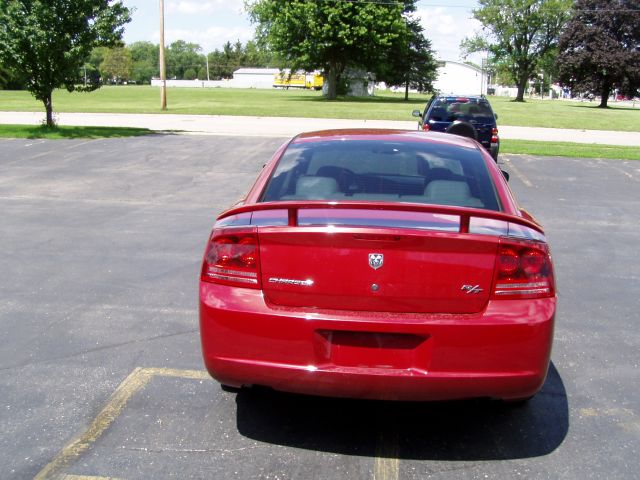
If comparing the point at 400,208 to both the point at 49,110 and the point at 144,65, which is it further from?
the point at 144,65

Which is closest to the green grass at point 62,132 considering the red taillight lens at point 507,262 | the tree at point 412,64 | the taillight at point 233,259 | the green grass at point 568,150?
the green grass at point 568,150

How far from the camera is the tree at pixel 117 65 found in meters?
158

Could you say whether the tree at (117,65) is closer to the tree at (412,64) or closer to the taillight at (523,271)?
the tree at (412,64)

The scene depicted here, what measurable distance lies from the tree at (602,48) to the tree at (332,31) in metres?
21.9

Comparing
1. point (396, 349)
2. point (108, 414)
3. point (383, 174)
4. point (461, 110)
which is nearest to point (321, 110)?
point (461, 110)

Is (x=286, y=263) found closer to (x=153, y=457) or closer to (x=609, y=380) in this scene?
(x=153, y=457)

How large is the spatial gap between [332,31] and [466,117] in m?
44.9

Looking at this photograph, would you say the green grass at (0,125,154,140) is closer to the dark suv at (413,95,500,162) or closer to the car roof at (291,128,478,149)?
the dark suv at (413,95,500,162)

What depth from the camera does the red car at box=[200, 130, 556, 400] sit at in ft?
9.82

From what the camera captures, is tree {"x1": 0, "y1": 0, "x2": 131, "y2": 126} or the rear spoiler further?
tree {"x1": 0, "y1": 0, "x2": 131, "y2": 126}

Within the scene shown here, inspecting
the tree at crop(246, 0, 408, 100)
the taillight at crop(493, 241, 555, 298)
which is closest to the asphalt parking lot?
the taillight at crop(493, 241, 555, 298)

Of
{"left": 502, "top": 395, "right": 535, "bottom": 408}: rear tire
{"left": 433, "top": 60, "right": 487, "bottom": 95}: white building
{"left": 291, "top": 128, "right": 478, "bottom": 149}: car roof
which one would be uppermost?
{"left": 433, "top": 60, "right": 487, "bottom": 95}: white building

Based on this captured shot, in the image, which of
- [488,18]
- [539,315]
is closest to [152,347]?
[539,315]

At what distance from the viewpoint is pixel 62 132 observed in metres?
20.5
